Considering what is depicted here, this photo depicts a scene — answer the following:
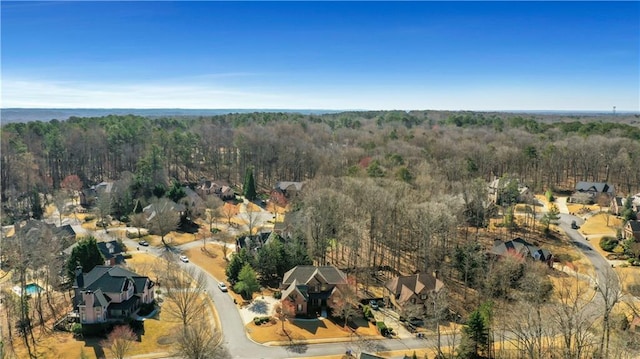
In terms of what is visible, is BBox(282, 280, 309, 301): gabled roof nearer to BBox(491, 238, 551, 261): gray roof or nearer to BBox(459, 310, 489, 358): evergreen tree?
BBox(459, 310, 489, 358): evergreen tree

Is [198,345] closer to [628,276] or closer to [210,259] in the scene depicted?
[210,259]

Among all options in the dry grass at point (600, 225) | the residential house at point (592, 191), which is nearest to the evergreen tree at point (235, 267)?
the dry grass at point (600, 225)

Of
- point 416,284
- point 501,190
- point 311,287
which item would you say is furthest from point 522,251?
point 311,287

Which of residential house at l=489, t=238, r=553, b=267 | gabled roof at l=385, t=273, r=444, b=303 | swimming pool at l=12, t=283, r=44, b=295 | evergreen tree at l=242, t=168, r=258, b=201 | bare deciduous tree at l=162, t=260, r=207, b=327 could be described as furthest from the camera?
evergreen tree at l=242, t=168, r=258, b=201

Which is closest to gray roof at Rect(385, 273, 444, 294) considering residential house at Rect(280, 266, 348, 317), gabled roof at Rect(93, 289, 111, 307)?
residential house at Rect(280, 266, 348, 317)

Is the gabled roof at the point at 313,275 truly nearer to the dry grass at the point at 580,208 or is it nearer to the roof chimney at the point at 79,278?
the roof chimney at the point at 79,278

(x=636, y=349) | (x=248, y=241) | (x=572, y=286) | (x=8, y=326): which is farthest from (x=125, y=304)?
(x=572, y=286)

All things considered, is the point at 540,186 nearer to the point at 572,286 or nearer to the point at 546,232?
the point at 546,232
